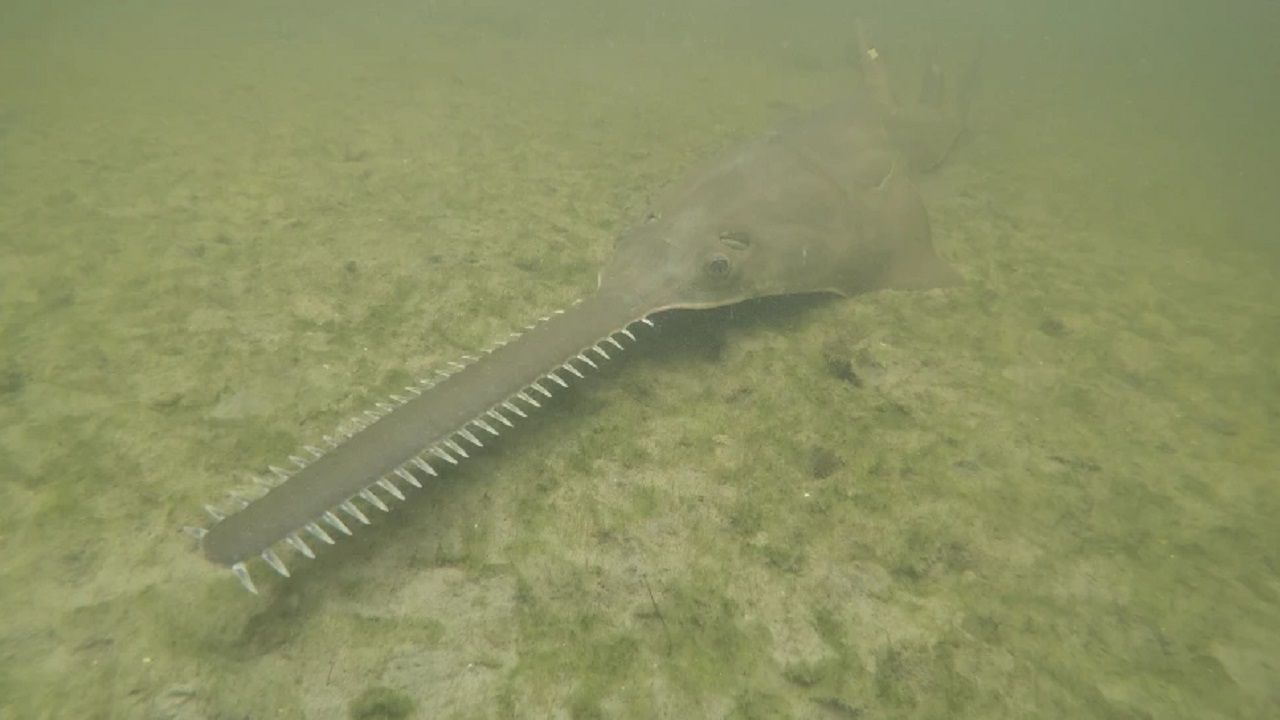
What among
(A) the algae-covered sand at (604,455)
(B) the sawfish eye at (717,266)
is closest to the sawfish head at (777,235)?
(B) the sawfish eye at (717,266)

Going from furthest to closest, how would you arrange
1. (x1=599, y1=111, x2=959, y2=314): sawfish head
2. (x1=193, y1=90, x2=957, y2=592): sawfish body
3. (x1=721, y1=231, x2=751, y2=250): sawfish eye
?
1. (x1=721, y1=231, x2=751, y2=250): sawfish eye
2. (x1=599, y1=111, x2=959, y2=314): sawfish head
3. (x1=193, y1=90, x2=957, y2=592): sawfish body

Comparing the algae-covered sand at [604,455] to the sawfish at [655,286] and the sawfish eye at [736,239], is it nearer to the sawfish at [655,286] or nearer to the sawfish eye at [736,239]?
the sawfish at [655,286]

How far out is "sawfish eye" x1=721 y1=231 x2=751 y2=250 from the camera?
150 inches

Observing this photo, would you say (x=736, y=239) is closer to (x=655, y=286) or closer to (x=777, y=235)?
(x=777, y=235)

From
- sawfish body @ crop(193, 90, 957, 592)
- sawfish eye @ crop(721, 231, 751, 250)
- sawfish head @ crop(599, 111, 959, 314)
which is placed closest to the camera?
sawfish body @ crop(193, 90, 957, 592)

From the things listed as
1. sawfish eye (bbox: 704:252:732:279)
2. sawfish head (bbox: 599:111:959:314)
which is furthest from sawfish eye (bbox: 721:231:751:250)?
sawfish eye (bbox: 704:252:732:279)

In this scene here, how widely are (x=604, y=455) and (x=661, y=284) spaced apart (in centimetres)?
102

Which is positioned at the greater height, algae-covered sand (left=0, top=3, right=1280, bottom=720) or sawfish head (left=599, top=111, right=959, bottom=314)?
sawfish head (left=599, top=111, right=959, bottom=314)

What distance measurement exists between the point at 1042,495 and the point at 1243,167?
10295 millimetres

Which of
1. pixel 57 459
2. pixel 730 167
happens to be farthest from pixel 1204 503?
pixel 57 459

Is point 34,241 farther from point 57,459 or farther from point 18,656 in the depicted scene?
point 18,656

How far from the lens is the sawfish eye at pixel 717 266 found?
3.64 m

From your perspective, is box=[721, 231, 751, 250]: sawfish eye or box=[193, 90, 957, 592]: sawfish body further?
box=[721, 231, 751, 250]: sawfish eye

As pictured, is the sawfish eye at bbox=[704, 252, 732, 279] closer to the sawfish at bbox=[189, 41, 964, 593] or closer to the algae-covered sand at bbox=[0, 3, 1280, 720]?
the sawfish at bbox=[189, 41, 964, 593]
